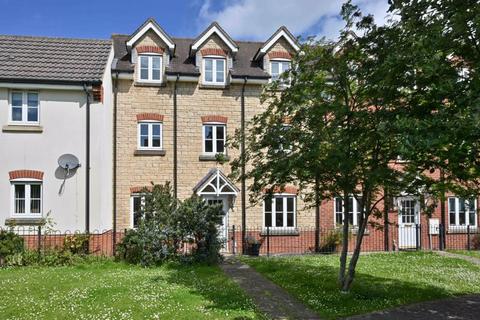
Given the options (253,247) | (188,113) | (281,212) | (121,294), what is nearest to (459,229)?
(281,212)

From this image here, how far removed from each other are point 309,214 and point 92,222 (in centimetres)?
957

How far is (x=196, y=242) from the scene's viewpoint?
16016 mm

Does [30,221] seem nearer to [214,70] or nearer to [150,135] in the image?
[150,135]

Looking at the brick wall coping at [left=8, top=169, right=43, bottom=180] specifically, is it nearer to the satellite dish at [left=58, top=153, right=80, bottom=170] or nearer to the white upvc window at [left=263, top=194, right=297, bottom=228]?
the satellite dish at [left=58, top=153, right=80, bottom=170]

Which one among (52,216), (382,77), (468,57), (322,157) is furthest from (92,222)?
(468,57)

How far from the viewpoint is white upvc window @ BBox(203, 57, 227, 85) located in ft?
68.5

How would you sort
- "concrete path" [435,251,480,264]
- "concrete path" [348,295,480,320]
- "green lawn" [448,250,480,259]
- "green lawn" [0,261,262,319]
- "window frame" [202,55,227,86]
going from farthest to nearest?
"window frame" [202,55,227,86], "green lawn" [448,250,480,259], "concrete path" [435,251,480,264], "concrete path" [348,295,480,320], "green lawn" [0,261,262,319]

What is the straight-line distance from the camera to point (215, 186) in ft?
64.8

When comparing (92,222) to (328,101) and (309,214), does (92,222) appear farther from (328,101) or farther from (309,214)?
(328,101)

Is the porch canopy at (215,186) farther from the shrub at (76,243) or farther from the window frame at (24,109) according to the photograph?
the window frame at (24,109)

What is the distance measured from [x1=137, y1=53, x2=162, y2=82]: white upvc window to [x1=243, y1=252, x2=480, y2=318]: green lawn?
909 centimetres

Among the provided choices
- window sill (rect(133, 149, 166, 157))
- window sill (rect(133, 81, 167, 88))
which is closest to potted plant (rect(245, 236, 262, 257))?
window sill (rect(133, 149, 166, 157))

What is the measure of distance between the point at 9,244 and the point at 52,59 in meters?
7.65

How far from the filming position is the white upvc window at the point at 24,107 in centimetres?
1750
